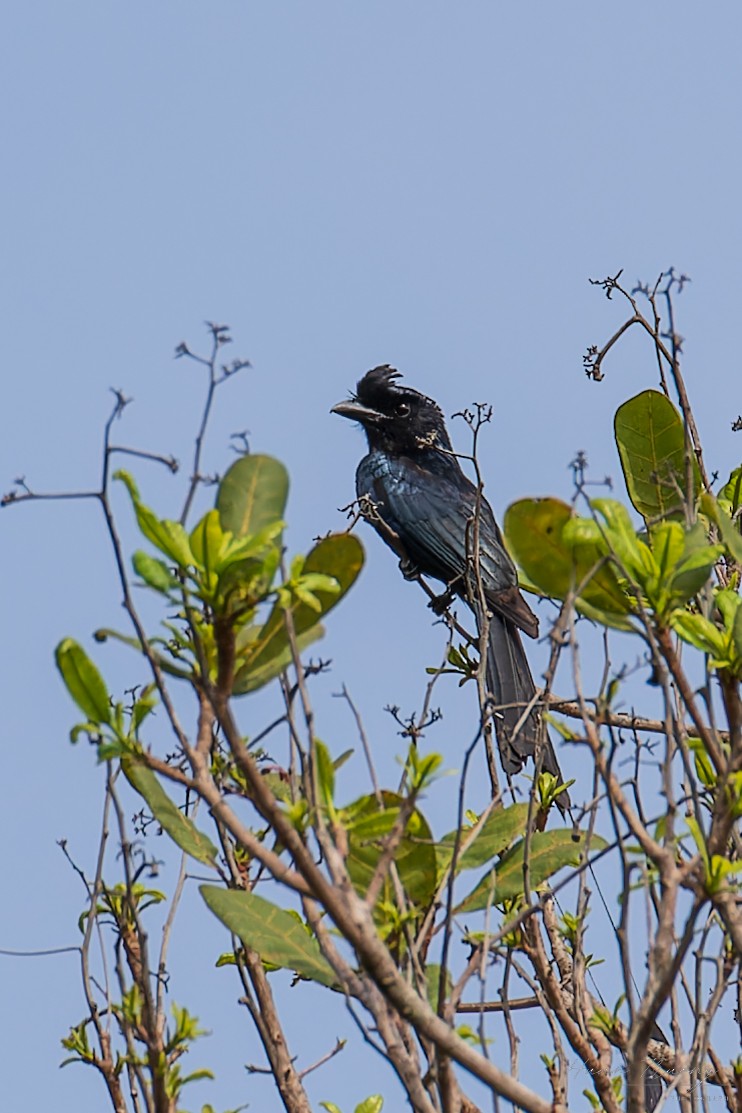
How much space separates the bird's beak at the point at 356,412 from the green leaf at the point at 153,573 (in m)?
6.53

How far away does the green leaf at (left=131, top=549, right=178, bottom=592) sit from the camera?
6.38ft

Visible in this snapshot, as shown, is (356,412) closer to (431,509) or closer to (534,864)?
(431,509)

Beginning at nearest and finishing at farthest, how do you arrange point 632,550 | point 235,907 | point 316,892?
1. point 316,892
2. point 632,550
3. point 235,907

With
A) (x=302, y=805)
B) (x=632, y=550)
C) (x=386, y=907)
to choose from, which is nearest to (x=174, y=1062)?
(x=386, y=907)

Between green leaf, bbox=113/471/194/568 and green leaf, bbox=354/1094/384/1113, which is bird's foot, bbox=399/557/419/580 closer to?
green leaf, bbox=354/1094/384/1113

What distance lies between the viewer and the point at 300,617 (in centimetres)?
218

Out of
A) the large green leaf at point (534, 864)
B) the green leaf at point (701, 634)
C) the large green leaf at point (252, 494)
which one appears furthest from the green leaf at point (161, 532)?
the large green leaf at point (534, 864)

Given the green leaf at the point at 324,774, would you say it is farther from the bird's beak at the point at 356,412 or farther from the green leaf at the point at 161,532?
the bird's beak at the point at 356,412

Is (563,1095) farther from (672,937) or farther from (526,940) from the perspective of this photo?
(672,937)

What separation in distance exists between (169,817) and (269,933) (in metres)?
0.26

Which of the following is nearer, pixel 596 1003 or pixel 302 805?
pixel 302 805

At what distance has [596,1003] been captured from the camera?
3242mm

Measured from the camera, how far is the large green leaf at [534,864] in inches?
103

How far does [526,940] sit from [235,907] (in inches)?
37.2
